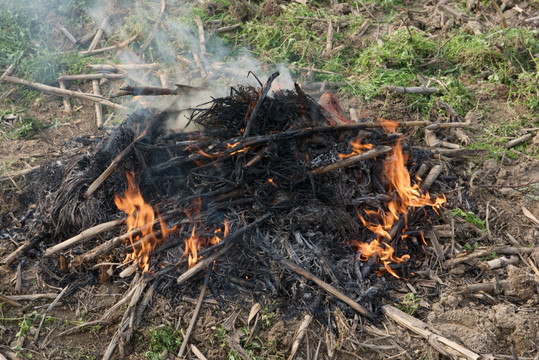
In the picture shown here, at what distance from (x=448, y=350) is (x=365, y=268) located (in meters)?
1.11

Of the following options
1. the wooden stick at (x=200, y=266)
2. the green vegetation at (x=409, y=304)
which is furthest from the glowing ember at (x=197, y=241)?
the green vegetation at (x=409, y=304)

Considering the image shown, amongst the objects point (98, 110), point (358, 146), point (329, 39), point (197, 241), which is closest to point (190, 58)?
point (98, 110)

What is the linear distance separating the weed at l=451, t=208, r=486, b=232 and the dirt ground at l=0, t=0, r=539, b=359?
81 millimetres

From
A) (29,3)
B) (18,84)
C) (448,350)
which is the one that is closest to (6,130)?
(18,84)

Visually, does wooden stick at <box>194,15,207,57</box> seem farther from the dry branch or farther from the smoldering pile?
the smoldering pile

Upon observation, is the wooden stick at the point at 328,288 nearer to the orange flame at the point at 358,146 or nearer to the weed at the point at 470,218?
the orange flame at the point at 358,146

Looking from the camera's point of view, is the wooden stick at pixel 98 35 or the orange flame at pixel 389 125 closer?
the orange flame at pixel 389 125

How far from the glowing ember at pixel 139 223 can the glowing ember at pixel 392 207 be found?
2.21 m

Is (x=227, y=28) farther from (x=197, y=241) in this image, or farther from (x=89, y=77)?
(x=197, y=241)

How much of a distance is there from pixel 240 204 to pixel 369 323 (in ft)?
6.17

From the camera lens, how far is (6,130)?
25.7 ft

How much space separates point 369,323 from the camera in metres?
4.39

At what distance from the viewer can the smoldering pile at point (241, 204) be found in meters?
4.77

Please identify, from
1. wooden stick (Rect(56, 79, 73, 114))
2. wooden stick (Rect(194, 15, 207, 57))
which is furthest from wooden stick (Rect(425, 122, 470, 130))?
wooden stick (Rect(56, 79, 73, 114))
